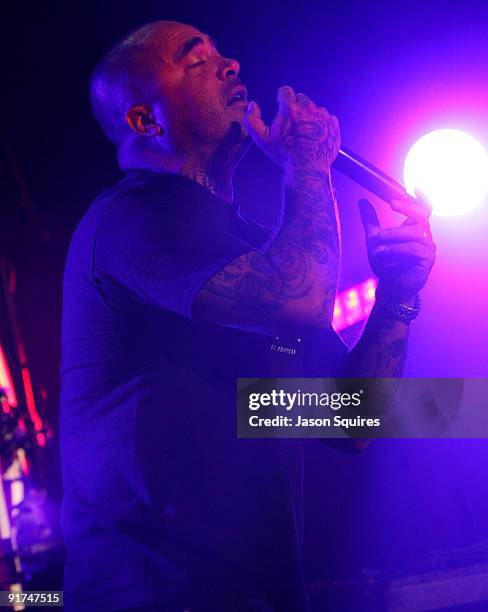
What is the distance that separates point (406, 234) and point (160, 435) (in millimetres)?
731

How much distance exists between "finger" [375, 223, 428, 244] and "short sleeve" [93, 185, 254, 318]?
0.47 meters

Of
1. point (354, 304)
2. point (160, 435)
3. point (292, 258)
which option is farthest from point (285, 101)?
point (354, 304)

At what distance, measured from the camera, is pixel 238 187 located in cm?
311

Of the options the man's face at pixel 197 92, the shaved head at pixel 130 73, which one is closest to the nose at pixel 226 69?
the man's face at pixel 197 92

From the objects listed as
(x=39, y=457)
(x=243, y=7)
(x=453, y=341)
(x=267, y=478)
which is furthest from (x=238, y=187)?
(x=39, y=457)

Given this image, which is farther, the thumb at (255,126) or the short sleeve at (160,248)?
the thumb at (255,126)

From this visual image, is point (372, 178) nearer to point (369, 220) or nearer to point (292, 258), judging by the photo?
point (369, 220)

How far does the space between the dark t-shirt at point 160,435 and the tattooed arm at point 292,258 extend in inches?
1.7

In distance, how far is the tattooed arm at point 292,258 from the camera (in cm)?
90

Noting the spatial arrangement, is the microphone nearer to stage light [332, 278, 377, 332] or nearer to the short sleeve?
the short sleeve

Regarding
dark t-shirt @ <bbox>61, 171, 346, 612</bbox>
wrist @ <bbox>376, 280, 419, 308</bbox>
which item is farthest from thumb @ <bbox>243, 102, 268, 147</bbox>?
wrist @ <bbox>376, 280, 419, 308</bbox>

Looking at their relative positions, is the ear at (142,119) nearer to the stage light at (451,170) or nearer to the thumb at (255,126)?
the thumb at (255,126)

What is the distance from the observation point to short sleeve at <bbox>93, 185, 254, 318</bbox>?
2.88ft

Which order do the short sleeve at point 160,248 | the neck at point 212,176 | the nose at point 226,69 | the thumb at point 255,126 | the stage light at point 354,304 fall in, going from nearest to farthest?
the short sleeve at point 160,248 < the thumb at point 255,126 < the neck at point 212,176 < the nose at point 226,69 < the stage light at point 354,304
